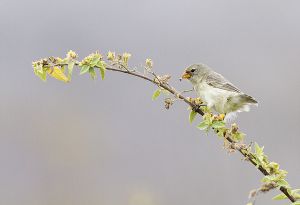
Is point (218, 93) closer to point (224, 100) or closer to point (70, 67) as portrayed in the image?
point (224, 100)

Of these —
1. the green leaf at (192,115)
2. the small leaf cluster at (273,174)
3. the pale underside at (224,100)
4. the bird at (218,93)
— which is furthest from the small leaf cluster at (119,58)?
the pale underside at (224,100)

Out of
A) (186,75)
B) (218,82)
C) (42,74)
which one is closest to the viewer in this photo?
(42,74)

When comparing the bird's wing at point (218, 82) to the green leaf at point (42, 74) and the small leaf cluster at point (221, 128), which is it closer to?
the small leaf cluster at point (221, 128)

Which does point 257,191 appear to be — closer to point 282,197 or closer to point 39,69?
point 282,197

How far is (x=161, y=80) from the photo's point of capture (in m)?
1.24

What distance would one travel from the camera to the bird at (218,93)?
6.76 feet

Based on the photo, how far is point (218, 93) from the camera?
2209 mm

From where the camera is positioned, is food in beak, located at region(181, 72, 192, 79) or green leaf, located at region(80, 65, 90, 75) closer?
green leaf, located at region(80, 65, 90, 75)

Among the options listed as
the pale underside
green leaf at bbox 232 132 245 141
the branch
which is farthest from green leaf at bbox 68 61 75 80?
the pale underside

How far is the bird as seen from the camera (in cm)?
206

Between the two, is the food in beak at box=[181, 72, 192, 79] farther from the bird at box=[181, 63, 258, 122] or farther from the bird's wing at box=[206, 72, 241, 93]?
the bird's wing at box=[206, 72, 241, 93]

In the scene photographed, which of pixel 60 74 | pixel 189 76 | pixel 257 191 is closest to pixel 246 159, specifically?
pixel 257 191

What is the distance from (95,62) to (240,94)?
3.33ft

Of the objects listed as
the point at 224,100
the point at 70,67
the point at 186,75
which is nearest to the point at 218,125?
the point at 70,67
